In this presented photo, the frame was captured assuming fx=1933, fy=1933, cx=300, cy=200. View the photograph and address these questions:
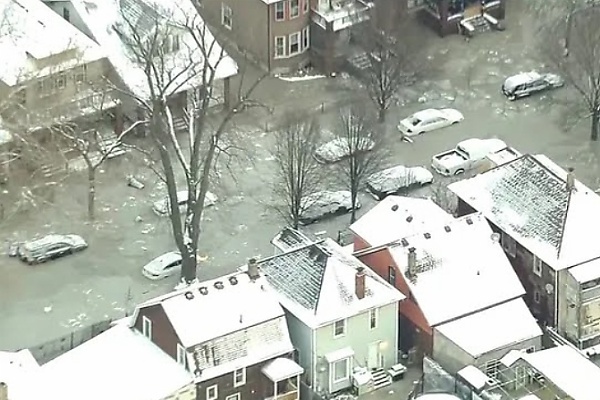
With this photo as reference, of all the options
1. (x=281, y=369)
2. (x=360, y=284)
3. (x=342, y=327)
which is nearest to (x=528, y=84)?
(x=360, y=284)

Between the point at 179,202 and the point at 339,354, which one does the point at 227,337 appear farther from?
the point at 179,202

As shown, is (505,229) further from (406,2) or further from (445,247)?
(406,2)

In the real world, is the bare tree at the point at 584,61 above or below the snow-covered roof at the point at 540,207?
above

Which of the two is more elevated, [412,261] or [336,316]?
[412,261]

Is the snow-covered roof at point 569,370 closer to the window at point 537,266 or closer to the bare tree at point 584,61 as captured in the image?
the window at point 537,266

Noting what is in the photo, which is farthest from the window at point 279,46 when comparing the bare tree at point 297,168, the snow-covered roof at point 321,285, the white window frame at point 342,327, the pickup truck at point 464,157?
the white window frame at point 342,327

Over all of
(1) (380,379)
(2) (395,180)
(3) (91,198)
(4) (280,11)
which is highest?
(4) (280,11)
